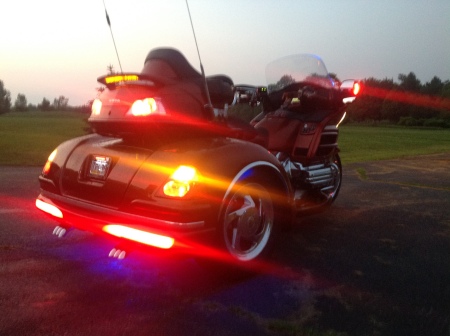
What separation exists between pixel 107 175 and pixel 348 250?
8.05 ft

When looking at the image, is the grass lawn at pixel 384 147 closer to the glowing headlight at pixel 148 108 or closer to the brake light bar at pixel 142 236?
the glowing headlight at pixel 148 108

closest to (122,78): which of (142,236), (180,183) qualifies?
(180,183)

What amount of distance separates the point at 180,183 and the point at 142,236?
41 centimetres

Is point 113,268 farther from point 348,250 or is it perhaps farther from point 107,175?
point 348,250

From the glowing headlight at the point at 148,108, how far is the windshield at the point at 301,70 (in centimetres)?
257

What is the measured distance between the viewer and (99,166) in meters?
3.29

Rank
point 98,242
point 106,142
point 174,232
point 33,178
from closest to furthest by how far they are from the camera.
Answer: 1. point 174,232
2. point 106,142
3. point 98,242
4. point 33,178

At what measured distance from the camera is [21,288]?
10.5 feet

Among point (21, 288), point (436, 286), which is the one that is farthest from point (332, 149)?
point (21, 288)

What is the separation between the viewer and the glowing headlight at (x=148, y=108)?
3.15 metres

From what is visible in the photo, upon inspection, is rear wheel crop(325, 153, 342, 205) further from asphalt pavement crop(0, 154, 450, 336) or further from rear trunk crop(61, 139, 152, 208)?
rear trunk crop(61, 139, 152, 208)

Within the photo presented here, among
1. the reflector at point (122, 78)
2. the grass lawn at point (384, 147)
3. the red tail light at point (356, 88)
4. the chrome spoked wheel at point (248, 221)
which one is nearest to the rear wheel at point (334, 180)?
the red tail light at point (356, 88)

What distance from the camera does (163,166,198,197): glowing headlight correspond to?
2.98 meters

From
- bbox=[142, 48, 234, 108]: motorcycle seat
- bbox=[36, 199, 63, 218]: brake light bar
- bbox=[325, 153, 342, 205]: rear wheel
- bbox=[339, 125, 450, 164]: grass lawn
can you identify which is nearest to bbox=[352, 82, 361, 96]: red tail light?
bbox=[325, 153, 342, 205]: rear wheel
